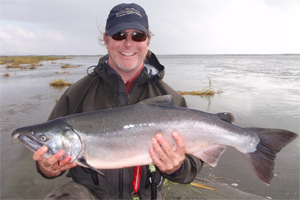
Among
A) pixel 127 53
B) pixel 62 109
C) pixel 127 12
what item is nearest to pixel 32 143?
pixel 62 109

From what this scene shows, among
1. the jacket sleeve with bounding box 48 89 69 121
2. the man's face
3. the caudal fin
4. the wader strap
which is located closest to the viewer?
the caudal fin

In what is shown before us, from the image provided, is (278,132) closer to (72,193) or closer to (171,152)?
(171,152)

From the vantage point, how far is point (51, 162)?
2.46 metres

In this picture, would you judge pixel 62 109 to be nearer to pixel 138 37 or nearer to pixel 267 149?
pixel 138 37

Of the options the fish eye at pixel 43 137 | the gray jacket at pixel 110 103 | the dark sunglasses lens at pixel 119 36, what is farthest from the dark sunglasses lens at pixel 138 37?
the fish eye at pixel 43 137

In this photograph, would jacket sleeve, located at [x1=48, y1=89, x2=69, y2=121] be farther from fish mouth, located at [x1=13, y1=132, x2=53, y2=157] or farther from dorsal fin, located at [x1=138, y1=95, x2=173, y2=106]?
dorsal fin, located at [x1=138, y1=95, x2=173, y2=106]

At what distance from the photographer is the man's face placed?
3.27 meters

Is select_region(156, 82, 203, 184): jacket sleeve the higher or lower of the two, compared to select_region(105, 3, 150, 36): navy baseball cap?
lower

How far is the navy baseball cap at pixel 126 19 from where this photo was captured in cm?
315

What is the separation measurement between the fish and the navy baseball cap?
1322 mm

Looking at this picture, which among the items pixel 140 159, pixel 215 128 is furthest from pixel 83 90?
pixel 215 128

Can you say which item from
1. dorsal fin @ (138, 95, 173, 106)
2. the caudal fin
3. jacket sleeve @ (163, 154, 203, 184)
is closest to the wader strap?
jacket sleeve @ (163, 154, 203, 184)

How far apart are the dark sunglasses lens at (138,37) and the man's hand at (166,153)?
5.55ft

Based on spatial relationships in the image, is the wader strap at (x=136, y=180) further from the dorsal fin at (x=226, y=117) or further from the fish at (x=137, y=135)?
the dorsal fin at (x=226, y=117)
